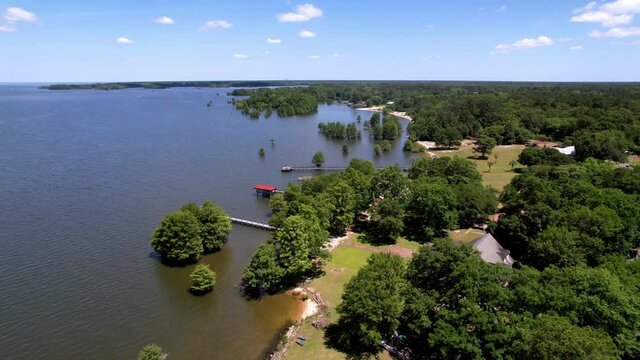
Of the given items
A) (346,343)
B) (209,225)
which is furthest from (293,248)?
(209,225)

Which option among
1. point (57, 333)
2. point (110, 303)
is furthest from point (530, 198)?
point (57, 333)

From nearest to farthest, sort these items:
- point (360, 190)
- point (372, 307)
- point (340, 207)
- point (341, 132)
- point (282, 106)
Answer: point (372, 307)
point (340, 207)
point (360, 190)
point (341, 132)
point (282, 106)

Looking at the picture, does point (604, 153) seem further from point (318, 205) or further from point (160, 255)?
point (160, 255)

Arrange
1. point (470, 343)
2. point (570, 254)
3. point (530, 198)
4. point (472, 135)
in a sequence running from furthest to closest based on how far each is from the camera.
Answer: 1. point (472, 135)
2. point (530, 198)
3. point (570, 254)
4. point (470, 343)

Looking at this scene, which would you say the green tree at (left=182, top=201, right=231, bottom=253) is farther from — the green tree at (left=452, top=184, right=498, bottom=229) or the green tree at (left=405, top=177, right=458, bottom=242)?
the green tree at (left=452, top=184, right=498, bottom=229)

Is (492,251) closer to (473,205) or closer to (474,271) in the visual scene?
(473,205)

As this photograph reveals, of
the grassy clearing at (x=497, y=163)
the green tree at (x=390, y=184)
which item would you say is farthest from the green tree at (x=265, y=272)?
the grassy clearing at (x=497, y=163)
